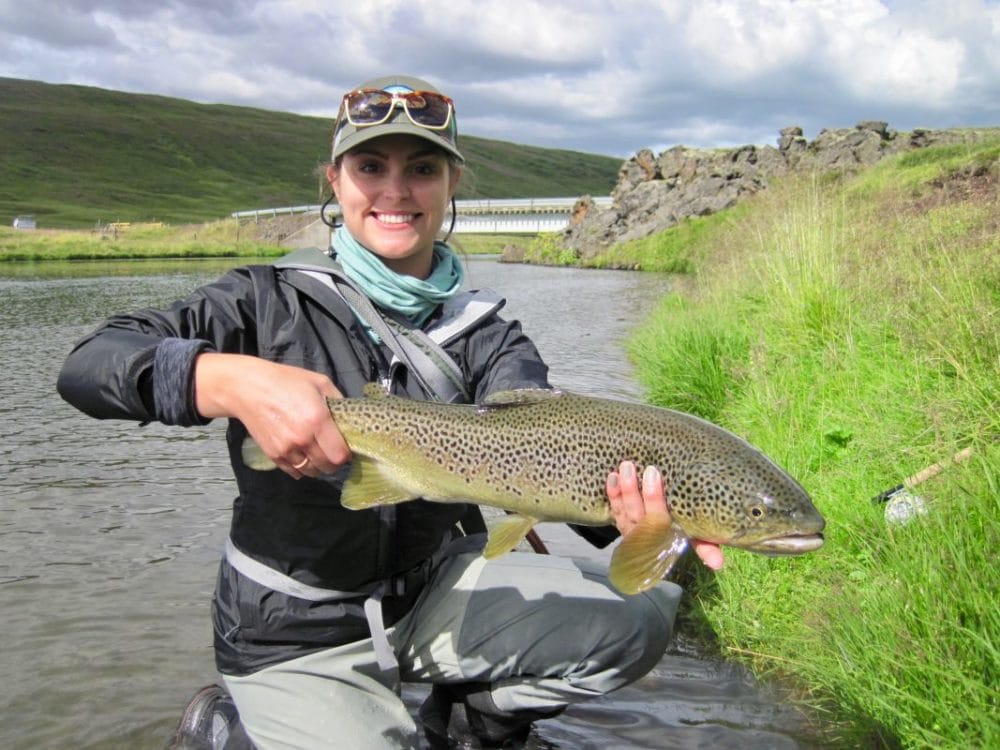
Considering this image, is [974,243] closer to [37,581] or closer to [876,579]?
[876,579]

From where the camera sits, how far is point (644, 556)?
2.89m

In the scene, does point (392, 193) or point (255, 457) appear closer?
point (255, 457)

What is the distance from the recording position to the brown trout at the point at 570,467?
115 inches

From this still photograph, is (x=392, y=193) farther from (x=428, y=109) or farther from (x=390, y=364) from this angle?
(x=390, y=364)

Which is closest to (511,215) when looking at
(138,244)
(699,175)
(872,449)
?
(699,175)

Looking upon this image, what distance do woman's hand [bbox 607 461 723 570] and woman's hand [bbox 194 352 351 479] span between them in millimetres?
947

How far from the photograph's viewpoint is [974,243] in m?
7.36

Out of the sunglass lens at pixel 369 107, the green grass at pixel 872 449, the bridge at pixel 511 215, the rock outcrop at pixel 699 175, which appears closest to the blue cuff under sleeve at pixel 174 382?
the sunglass lens at pixel 369 107

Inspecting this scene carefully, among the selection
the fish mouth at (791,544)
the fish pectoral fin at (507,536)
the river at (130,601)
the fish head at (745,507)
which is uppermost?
the fish head at (745,507)

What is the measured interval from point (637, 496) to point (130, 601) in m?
4.37

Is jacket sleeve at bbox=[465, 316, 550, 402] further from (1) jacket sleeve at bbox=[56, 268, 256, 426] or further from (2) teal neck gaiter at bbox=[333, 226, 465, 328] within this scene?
(1) jacket sleeve at bbox=[56, 268, 256, 426]

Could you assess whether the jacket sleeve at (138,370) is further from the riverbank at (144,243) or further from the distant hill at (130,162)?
the distant hill at (130,162)

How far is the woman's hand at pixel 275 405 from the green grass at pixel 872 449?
7.35 feet

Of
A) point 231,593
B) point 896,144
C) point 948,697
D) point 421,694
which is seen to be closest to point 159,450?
point 421,694
